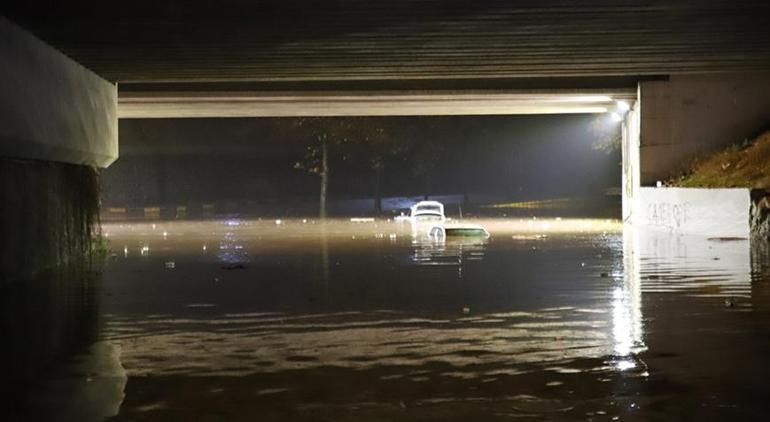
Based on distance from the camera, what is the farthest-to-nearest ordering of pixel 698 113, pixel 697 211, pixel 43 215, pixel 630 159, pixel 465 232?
pixel 630 159
pixel 698 113
pixel 465 232
pixel 697 211
pixel 43 215

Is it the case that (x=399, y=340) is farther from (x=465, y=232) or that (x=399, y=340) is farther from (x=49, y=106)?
(x=465, y=232)

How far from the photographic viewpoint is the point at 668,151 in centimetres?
4291

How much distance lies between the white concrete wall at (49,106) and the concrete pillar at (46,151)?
0.06ft

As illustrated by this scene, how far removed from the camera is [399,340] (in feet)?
42.9

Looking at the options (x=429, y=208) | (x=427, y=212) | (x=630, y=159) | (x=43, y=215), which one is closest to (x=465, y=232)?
(x=630, y=159)

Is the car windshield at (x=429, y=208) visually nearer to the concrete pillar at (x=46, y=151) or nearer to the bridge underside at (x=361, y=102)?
the bridge underside at (x=361, y=102)

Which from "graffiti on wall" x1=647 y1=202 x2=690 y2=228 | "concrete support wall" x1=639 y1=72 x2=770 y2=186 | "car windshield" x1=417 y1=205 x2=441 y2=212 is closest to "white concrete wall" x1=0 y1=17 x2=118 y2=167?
"graffiti on wall" x1=647 y1=202 x2=690 y2=228

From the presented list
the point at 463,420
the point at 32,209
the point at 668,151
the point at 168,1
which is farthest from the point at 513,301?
the point at 668,151

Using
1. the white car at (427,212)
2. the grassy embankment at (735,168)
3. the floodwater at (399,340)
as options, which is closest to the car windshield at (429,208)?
the white car at (427,212)

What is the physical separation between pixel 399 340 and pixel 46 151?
11879 mm

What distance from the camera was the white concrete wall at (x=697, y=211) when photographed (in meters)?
33.5

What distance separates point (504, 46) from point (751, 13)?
16.8ft

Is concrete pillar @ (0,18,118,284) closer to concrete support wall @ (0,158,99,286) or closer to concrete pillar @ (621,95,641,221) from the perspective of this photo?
concrete support wall @ (0,158,99,286)

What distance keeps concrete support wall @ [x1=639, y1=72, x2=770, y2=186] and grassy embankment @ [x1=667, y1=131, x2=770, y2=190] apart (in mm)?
836
